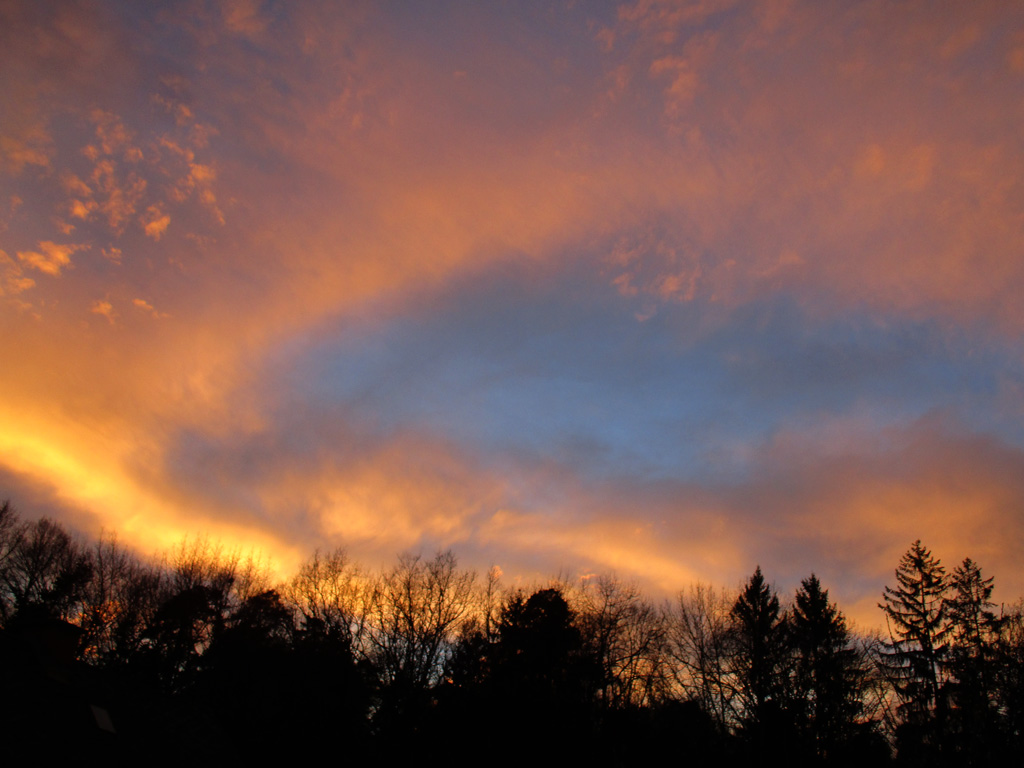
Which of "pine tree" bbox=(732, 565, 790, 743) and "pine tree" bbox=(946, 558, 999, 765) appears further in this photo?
"pine tree" bbox=(732, 565, 790, 743)

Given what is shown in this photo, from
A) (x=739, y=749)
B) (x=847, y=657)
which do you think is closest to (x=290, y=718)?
(x=739, y=749)

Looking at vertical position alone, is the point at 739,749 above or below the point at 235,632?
below

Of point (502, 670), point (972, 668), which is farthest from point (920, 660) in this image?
point (502, 670)

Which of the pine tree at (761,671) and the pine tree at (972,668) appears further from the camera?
the pine tree at (761,671)

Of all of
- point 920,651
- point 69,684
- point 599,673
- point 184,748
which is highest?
point 920,651

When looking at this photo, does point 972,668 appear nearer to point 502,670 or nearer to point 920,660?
point 920,660

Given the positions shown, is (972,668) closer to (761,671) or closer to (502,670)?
(761,671)

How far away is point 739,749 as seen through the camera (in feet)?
137

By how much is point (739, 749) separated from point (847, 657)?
400 inches

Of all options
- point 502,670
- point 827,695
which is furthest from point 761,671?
point 502,670

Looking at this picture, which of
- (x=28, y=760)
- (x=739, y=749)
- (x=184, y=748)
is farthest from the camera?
(x=739, y=749)

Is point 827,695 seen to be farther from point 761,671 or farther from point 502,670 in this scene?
point 502,670

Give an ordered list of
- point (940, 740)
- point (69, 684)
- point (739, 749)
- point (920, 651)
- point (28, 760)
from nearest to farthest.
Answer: point (28, 760), point (69, 684), point (940, 740), point (920, 651), point (739, 749)

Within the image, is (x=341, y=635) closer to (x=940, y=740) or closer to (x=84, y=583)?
(x=84, y=583)
